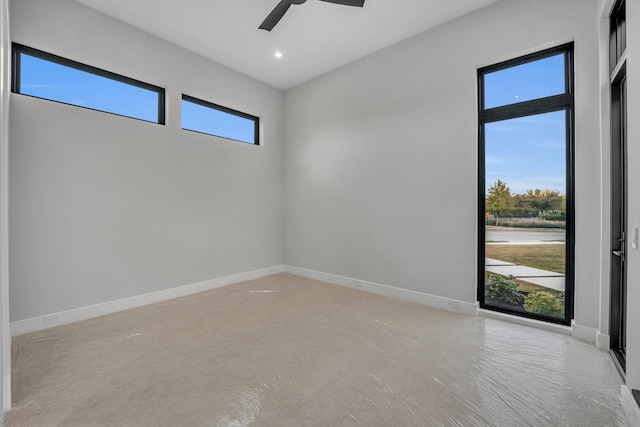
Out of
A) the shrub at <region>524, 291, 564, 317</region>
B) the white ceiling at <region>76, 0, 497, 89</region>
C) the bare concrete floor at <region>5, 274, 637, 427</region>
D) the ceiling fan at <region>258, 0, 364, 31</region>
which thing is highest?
the white ceiling at <region>76, 0, 497, 89</region>

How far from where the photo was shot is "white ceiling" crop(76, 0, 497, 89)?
10.3 ft

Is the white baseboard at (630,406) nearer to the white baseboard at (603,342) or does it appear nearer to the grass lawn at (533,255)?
the white baseboard at (603,342)

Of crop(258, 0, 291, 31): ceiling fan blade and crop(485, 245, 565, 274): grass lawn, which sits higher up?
crop(258, 0, 291, 31): ceiling fan blade

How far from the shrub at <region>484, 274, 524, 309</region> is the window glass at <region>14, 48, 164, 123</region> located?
454 cm

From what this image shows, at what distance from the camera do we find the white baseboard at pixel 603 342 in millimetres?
2385

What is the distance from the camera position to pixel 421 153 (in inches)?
143

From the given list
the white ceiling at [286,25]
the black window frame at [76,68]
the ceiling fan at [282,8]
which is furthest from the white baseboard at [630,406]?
the black window frame at [76,68]

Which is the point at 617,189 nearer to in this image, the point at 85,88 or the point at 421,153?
the point at 421,153

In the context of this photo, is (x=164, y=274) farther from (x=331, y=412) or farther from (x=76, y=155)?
(x=331, y=412)

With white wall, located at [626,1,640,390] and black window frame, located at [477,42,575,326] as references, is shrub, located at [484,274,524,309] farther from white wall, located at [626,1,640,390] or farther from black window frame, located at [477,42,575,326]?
white wall, located at [626,1,640,390]

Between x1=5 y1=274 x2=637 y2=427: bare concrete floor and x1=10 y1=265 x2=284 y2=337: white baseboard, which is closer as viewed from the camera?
x1=5 y1=274 x2=637 y2=427: bare concrete floor

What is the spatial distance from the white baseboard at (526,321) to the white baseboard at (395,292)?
125 mm

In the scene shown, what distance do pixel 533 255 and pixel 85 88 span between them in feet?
17.0

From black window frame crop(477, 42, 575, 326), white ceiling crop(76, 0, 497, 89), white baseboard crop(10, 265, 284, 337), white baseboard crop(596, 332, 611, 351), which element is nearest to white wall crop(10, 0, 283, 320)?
white baseboard crop(10, 265, 284, 337)
